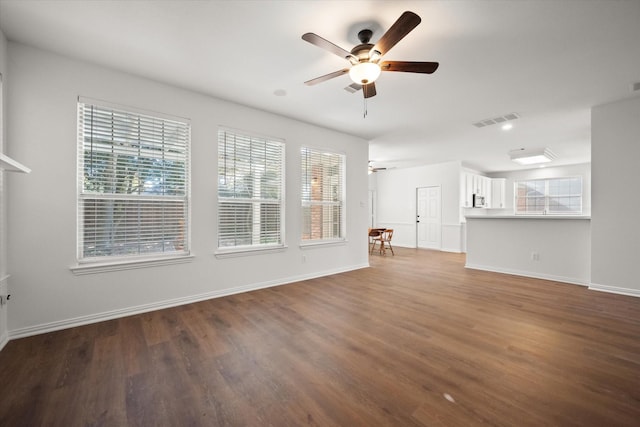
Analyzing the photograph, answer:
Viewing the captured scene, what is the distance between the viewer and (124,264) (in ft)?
9.89

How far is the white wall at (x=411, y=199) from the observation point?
8.09 m

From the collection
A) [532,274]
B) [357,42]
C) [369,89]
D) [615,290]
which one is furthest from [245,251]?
[615,290]

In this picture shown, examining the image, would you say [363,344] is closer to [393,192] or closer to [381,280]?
[381,280]

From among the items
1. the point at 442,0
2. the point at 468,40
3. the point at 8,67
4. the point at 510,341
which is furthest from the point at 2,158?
Answer: the point at 510,341

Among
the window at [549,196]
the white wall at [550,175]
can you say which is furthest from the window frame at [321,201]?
the window at [549,196]

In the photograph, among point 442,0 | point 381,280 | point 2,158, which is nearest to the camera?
point 2,158

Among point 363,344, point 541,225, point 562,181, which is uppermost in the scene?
point 562,181

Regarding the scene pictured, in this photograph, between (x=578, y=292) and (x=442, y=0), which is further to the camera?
(x=578, y=292)

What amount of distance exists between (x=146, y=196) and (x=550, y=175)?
11.2 m

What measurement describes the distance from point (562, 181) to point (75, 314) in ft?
39.8

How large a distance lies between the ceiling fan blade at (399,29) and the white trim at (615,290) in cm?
469

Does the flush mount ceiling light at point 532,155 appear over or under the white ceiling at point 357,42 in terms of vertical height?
under

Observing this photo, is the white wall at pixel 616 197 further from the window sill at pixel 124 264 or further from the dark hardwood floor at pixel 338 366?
the window sill at pixel 124 264

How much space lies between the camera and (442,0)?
2006 millimetres
